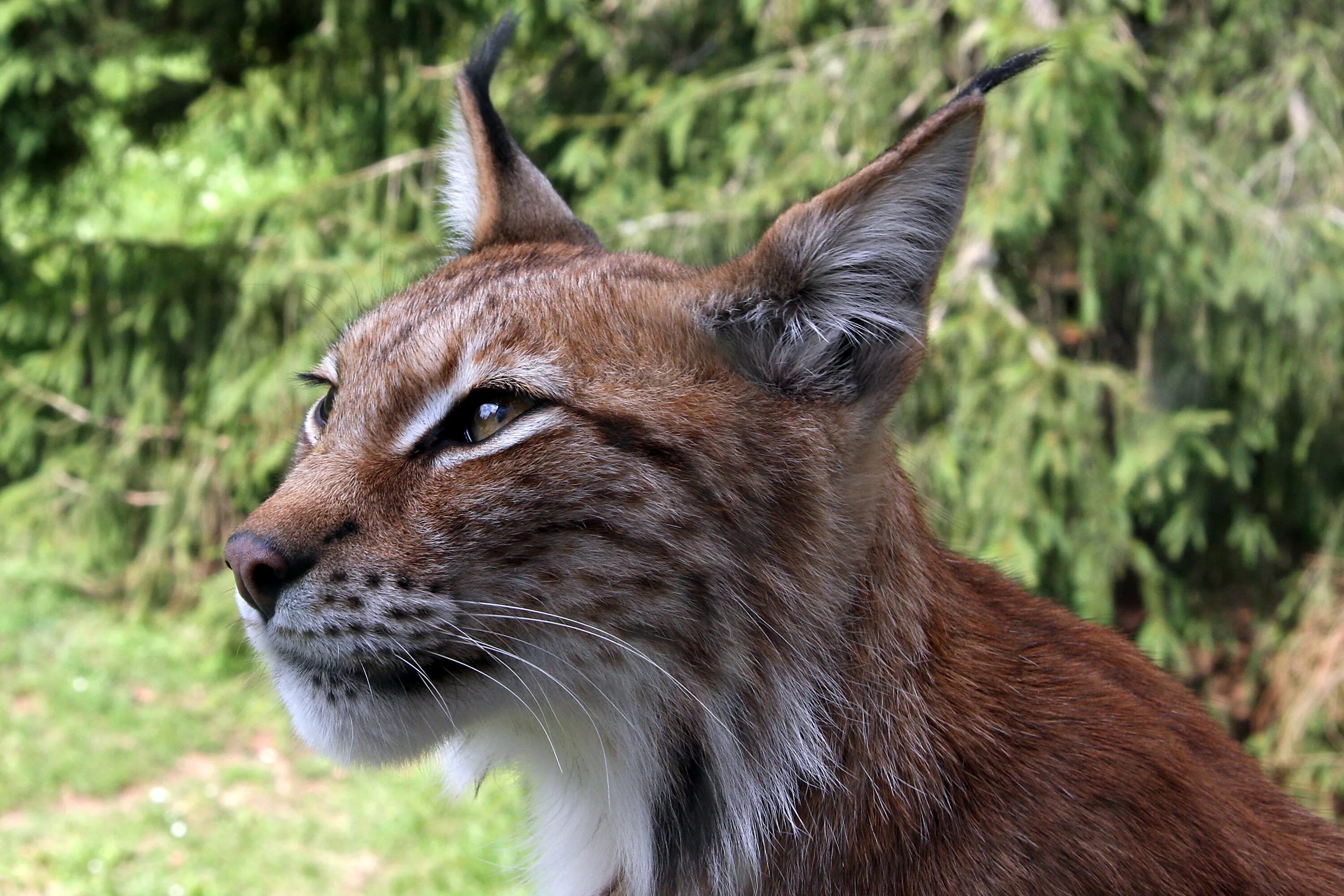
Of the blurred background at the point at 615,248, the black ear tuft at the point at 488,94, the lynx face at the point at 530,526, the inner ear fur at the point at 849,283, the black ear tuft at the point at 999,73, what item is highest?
the black ear tuft at the point at 999,73

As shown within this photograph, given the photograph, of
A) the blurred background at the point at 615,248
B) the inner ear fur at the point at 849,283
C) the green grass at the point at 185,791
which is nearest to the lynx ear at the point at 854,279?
the inner ear fur at the point at 849,283

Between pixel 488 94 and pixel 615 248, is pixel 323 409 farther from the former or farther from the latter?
pixel 615 248

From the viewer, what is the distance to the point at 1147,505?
632cm

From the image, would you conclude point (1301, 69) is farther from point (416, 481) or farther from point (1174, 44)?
point (416, 481)

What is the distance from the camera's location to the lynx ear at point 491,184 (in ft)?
10.5

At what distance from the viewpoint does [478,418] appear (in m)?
2.44

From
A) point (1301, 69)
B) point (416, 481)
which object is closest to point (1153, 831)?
point (416, 481)

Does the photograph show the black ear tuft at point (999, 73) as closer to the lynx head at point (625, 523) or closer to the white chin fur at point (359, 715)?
the lynx head at point (625, 523)

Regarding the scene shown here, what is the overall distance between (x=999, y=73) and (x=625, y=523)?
1.12m

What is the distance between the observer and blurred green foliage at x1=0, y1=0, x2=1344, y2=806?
5641 millimetres

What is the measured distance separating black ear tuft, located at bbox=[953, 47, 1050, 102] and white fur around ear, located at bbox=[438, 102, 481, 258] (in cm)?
141

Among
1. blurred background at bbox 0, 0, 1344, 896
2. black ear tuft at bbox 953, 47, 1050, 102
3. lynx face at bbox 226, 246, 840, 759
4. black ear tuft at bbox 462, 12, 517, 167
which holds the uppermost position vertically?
black ear tuft at bbox 953, 47, 1050, 102

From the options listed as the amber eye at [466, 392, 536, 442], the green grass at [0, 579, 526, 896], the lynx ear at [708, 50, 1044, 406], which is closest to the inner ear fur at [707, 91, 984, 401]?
the lynx ear at [708, 50, 1044, 406]

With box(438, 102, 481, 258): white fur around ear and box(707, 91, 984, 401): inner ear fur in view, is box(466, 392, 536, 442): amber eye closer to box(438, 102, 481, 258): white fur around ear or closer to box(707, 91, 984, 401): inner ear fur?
box(707, 91, 984, 401): inner ear fur
